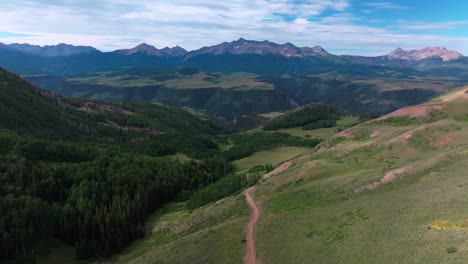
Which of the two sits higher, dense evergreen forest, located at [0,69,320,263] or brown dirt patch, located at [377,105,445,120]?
brown dirt patch, located at [377,105,445,120]

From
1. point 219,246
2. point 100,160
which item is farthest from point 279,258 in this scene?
point 100,160

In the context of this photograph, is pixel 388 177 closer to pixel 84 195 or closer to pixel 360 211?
pixel 360 211

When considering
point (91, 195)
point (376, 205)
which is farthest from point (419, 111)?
point (91, 195)

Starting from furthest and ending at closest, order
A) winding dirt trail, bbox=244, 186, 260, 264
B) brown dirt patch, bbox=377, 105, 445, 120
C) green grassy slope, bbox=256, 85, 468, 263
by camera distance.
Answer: brown dirt patch, bbox=377, 105, 445, 120 → winding dirt trail, bbox=244, 186, 260, 264 → green grassy slope, bbox=256, 85, 468, 263

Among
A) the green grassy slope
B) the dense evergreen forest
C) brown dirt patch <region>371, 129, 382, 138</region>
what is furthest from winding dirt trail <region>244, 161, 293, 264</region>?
brown dirt patch <region>371, 129, 382, 138</region>

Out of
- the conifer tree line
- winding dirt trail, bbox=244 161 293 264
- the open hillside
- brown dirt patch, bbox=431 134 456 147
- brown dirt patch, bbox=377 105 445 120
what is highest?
brown dirt patch, bbox=377 105 445 120

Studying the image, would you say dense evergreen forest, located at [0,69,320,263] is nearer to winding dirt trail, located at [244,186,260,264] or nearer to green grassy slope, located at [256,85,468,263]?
winding dirt trail, located at [244,186,260,264]

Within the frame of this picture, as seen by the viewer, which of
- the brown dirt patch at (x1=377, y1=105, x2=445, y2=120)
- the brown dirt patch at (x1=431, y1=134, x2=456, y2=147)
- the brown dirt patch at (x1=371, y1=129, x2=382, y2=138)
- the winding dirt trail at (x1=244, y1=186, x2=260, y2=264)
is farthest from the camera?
the brown dirt patch at (x1=377, y1=105, x2=445, y2=120)

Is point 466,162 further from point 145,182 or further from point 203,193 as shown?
point 145,182

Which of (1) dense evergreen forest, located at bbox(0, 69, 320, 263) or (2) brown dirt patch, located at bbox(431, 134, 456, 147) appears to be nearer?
(2) brown dirt patch, located at bbox(431, 134, 456, 147)
